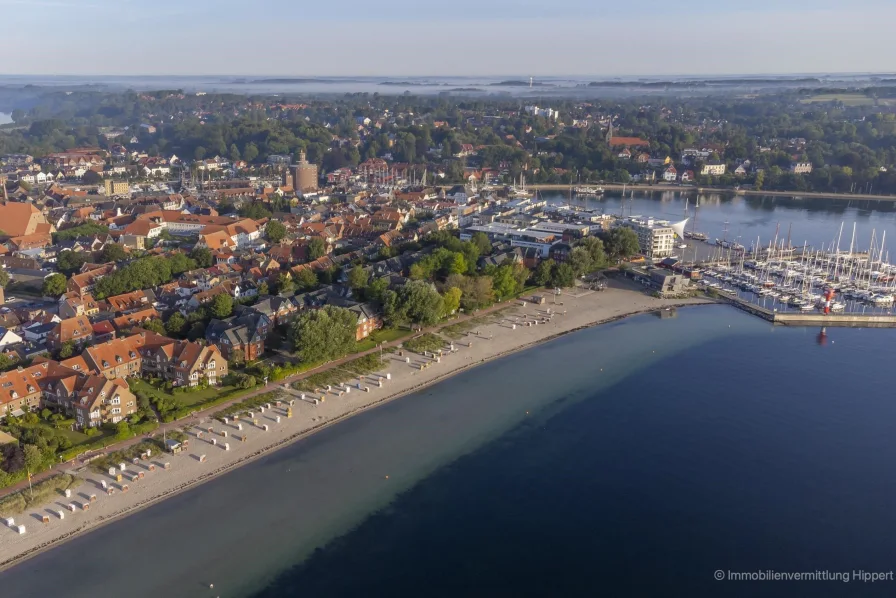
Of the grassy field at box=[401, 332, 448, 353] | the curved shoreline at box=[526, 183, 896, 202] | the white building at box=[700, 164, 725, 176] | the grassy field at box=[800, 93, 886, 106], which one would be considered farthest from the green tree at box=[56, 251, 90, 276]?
the grassy field at box=[800, 93, 886, 106]

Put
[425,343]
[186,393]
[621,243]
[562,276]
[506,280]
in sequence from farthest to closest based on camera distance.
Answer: [621,243]
[562,276]
[506,280]
[425,343]
[186,393]

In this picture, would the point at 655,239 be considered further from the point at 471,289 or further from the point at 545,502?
the point at 545,502

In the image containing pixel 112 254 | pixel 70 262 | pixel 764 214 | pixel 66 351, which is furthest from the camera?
pixel 764 214

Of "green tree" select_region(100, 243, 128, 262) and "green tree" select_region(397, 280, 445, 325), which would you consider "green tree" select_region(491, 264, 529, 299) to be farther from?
"green tree" select_region(100, 243, 128, 262)

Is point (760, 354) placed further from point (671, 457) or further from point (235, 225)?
point (235, 225)

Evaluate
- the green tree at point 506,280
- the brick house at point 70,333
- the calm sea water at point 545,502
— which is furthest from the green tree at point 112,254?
the calm sea water at point 545,502

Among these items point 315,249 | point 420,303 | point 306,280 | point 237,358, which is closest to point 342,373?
point 237,358
